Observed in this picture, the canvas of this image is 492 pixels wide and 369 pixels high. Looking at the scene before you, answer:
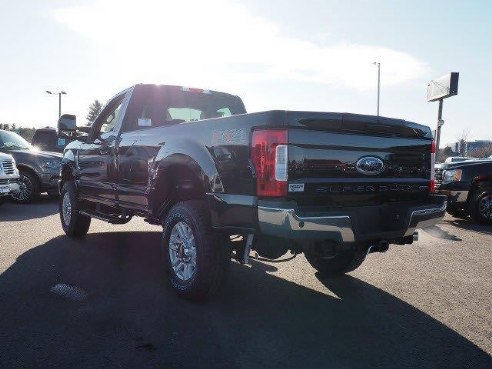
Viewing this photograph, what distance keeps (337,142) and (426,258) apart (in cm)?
325

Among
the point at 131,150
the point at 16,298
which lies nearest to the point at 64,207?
the point at 131,150

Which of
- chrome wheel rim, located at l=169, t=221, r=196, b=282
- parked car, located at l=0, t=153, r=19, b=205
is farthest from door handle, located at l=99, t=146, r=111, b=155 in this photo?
parked car, located at l=0, t=153, r=19, b=205

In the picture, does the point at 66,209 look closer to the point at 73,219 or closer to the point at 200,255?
the point at 73,219

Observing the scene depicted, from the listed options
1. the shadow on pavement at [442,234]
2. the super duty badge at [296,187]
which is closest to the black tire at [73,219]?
the super duty badge at [296,187]

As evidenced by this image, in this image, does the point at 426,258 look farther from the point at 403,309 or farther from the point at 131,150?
the point at 131,150

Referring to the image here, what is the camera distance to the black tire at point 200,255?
3.76 meters

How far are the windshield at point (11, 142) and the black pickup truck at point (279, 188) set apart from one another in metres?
8.21

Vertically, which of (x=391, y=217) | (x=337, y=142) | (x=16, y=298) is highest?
(x=337, y=142)

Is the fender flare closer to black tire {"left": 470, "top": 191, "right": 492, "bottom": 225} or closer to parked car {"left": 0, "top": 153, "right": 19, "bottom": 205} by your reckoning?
parked car {"left": 0, "top": 153, "right": 19, "bottom": 205}

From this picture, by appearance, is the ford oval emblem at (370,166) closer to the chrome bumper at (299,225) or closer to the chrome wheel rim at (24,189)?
the chrome bumper at (299,225)

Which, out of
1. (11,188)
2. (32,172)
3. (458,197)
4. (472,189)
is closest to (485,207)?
(472,189)

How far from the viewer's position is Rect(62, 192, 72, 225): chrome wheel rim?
22.4ft

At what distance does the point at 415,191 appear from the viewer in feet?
13.2

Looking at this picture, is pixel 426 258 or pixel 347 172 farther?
pixel 426 258
